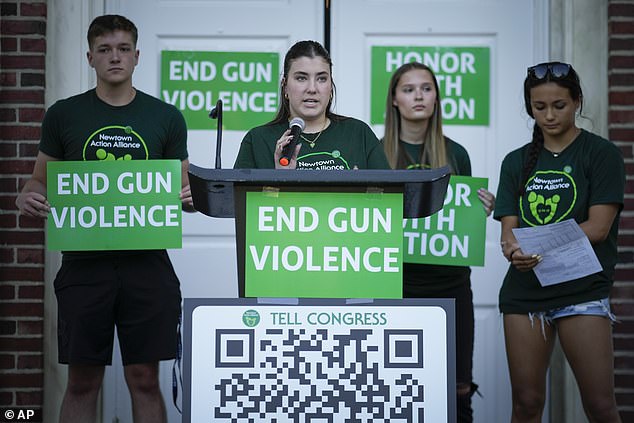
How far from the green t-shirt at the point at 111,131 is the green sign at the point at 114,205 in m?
0.20

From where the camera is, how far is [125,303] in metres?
3.78

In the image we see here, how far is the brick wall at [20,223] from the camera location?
466 cm

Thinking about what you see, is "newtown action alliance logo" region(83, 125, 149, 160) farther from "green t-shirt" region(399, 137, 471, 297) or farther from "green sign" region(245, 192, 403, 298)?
"green sign" region(245, 192, 403, 298)

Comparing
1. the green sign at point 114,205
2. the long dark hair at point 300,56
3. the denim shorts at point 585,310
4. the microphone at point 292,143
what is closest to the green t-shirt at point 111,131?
the green sign at point 114,205

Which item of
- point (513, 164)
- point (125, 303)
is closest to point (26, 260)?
point (125, 303)

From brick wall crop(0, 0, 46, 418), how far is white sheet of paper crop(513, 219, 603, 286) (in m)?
2.50

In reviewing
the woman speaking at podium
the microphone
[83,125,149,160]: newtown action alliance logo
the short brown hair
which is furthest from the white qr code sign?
the short brown hair

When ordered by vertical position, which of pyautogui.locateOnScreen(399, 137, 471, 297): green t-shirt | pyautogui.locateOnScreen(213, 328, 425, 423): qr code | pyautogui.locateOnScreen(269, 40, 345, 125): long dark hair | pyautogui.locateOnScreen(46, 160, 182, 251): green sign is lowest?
pyautogui.locateOnScreen(213, 328, 425, 423): qr code

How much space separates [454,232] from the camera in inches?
159

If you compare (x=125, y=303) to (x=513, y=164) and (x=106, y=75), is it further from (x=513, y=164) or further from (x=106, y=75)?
(x=513, y=164)

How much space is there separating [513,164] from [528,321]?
0.67 metres

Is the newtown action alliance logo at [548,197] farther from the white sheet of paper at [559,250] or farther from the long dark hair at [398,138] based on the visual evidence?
the long dark hair at [398,138]

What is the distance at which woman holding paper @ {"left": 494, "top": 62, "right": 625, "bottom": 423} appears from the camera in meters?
3.57

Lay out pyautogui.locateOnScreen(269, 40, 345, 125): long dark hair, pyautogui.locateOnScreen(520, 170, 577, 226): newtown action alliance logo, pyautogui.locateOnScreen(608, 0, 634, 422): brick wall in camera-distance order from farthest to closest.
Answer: pyautogui.locateOnScreen(608, 0, 634, 422): brick wall < pyautogui.locateOnScreen(520, 170, 577, 226): newtown action alliance logo < pyautogui.locateOnScreen(269, 40, 345, 125): long dark hair
